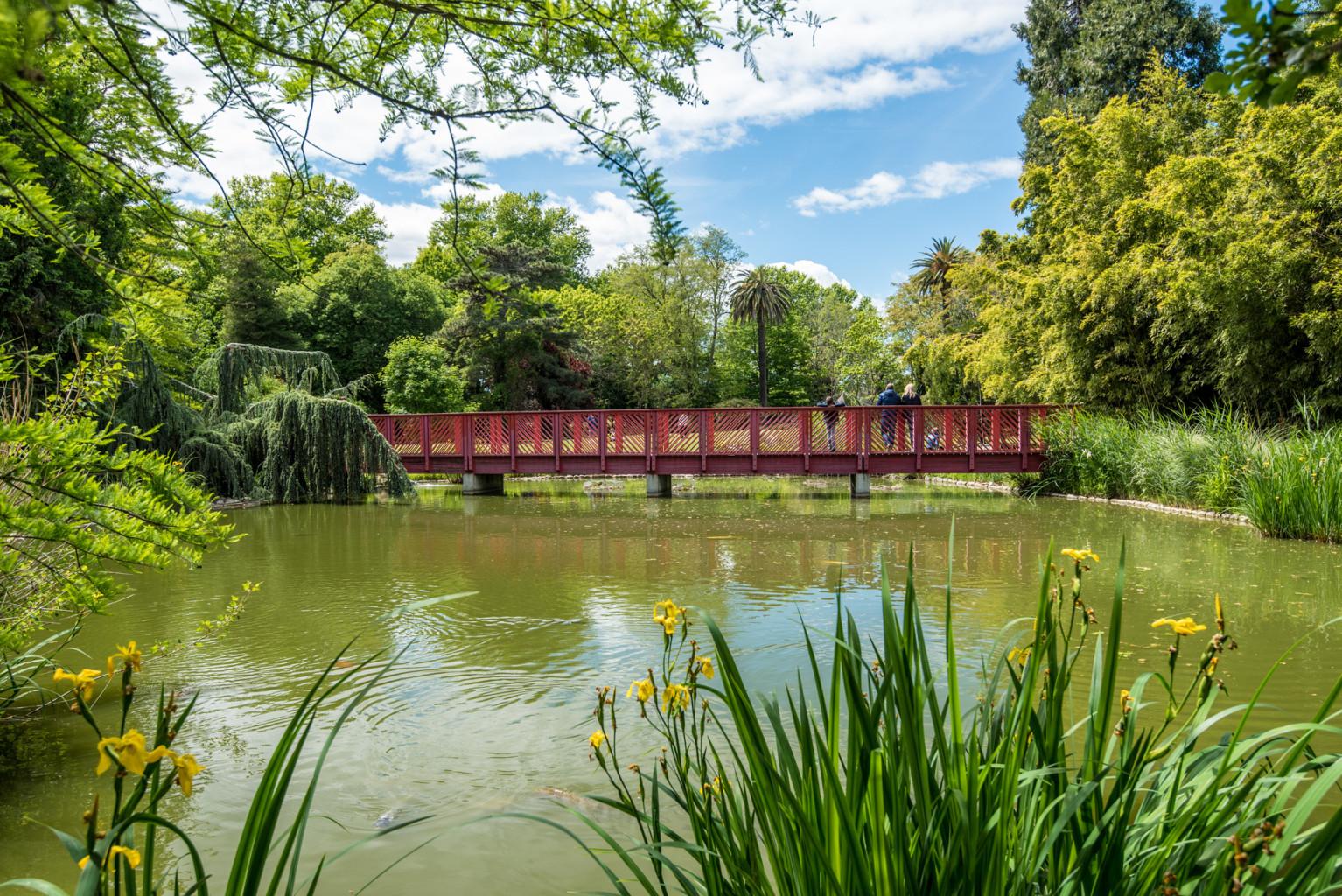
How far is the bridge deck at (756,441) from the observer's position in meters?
16.6

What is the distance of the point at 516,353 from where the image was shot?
29578 mm

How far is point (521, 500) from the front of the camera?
56.5ft

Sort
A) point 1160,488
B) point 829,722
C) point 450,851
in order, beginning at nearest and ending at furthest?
point 829,722, point 450,851, point 1160,488

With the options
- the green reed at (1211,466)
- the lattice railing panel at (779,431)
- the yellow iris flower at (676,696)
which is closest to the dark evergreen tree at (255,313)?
the lattice railing panel at (779,431)

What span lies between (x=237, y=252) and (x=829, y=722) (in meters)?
26.5

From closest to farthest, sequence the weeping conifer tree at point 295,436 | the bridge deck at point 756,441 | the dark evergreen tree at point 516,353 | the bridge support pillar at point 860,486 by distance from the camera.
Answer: the weeping conifer tree at point 295,436
the bridge deck at point 756,441
the bridge support pillar at point 860,486
the dark evergreen tree at point 516,353

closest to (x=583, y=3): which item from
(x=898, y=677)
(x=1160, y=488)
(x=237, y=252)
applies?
(x=898, y=677)

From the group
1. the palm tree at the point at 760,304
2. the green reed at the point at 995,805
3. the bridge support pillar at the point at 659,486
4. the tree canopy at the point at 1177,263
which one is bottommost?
the bridge support pillar at the point at 659,486

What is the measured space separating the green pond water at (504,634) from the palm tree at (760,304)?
2676 centimetres

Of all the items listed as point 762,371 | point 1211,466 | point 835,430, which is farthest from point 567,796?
point 762,371

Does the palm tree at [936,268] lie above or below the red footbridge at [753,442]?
above

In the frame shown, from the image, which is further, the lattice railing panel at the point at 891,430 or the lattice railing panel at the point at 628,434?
the lattice railing panel at the point at 628,434

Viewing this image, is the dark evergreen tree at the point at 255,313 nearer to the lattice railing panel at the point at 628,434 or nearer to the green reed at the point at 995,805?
the lattice railing panel at the point at 628,434

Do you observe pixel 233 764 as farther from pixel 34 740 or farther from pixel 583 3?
pixel 583 3
